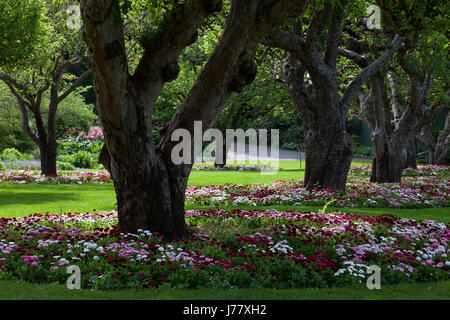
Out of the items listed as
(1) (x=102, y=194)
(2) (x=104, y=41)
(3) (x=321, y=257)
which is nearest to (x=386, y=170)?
(1) (x=102, y=194)

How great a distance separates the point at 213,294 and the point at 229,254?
1365 mm

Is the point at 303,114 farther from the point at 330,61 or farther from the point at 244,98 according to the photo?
the point at 244,98

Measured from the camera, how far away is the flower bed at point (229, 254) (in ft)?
→ 17.2

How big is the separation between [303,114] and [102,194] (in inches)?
275

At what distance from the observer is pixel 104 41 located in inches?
232

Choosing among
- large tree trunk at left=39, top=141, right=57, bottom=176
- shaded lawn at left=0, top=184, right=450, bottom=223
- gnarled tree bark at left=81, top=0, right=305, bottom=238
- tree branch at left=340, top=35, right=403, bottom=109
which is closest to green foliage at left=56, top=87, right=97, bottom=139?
large tree trunk at left=39, top=141, right=57, bottom=176

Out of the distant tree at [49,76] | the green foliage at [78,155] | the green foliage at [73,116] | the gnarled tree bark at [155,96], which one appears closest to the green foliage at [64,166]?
the green foliage at [78,155]

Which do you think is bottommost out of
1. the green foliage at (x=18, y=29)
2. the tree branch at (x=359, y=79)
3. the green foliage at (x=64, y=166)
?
the green foliage at (x=64, y=166)

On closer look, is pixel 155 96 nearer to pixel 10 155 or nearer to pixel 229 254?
pixel 229 254

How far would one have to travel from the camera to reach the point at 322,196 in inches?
482

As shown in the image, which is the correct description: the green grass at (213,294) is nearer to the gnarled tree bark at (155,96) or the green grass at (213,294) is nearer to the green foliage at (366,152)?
the gnarled tree bark at (155,96)

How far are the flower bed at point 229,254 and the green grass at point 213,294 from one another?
243 mm

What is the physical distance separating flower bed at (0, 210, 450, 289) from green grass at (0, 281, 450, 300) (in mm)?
243
